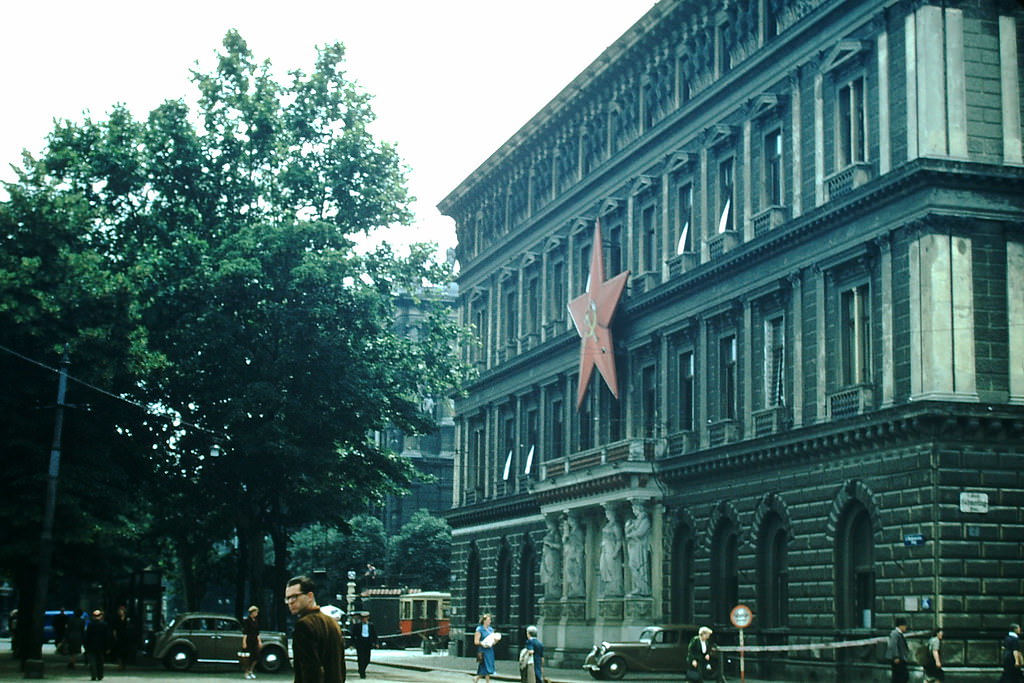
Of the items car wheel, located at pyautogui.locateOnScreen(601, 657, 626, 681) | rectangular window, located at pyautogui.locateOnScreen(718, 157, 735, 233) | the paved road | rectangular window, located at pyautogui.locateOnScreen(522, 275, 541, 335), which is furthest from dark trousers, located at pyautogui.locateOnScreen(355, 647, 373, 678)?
rectangular window, located at pyautogui.locateOnScreen(522, 275, 541, 335)

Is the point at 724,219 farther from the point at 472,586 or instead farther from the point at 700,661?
the point at 472,586

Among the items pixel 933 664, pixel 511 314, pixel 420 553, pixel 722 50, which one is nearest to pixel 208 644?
pixel 933 664

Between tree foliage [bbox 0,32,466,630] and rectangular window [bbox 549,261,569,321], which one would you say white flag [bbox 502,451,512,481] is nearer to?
rectangular window [bbox 549,261,569,321]

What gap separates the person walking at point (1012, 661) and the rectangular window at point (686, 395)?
16647mm

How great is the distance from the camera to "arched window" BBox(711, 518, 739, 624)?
4625cm

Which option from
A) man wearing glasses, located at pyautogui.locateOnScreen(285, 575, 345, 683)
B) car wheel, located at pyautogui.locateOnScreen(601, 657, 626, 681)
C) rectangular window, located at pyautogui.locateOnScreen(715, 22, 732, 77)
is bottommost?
car wheel, located at pyautogui.locateOnScreen(601, 657, 626, 681)

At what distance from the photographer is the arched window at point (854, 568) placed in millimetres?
38750

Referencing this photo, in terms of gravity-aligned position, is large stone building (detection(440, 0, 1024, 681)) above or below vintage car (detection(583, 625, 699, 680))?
above

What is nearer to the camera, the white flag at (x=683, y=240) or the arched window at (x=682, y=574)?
the arched window at (x=682, y=574)

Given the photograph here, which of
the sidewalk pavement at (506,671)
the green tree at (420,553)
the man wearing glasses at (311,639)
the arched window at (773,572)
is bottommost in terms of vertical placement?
the sidewalk pavement at (506,671)

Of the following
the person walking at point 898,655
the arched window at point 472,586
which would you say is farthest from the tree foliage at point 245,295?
the person walking at point 898,655

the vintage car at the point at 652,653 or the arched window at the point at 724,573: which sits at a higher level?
the arched window at the point at 724,573

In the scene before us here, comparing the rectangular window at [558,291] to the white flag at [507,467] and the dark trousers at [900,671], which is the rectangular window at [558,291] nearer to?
the white flag at [507,467]

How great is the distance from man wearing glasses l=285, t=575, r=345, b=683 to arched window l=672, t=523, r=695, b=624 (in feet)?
122
